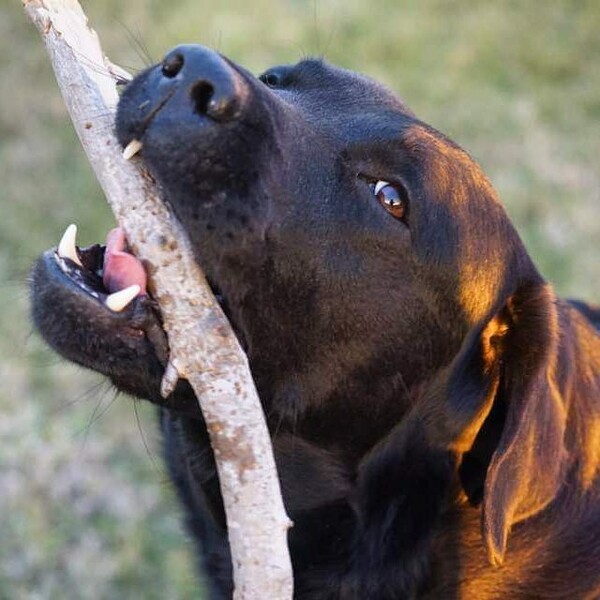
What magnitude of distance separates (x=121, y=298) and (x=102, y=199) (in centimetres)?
372

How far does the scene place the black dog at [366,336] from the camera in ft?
7.54

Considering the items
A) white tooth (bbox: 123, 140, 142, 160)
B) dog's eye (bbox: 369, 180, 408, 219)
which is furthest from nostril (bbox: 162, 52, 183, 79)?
dog's eye (bbox: 369, 180, 408, 219)

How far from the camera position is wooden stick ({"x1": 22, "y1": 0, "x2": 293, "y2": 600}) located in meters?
2.27

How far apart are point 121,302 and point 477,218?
0.88 meters

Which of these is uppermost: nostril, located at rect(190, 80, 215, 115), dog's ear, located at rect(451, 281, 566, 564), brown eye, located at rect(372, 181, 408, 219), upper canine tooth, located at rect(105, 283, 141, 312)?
nostril, located at rect(190, 80, 215, 115)

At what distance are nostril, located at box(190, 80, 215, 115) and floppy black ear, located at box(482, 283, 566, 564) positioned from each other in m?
0.96

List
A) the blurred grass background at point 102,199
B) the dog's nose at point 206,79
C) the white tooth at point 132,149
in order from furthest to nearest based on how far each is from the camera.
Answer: the blurred grass background at point 102,199
the white tooth at point 132,149
the dog's nose at point 206,79

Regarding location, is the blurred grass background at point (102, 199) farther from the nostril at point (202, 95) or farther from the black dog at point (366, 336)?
the nostril at point (202, 95)

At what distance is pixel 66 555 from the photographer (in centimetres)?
404

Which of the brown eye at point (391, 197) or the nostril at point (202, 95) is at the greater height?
the nostril at point (202, 95)

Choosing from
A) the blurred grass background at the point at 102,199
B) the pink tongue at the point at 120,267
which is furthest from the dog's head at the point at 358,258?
the blurred grass background at the point at 102,199

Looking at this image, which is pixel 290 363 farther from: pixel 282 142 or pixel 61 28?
pixel 61 28

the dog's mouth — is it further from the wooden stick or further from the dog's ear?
the dog's ear

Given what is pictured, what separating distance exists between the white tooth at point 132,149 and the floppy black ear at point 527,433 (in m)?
1.00
